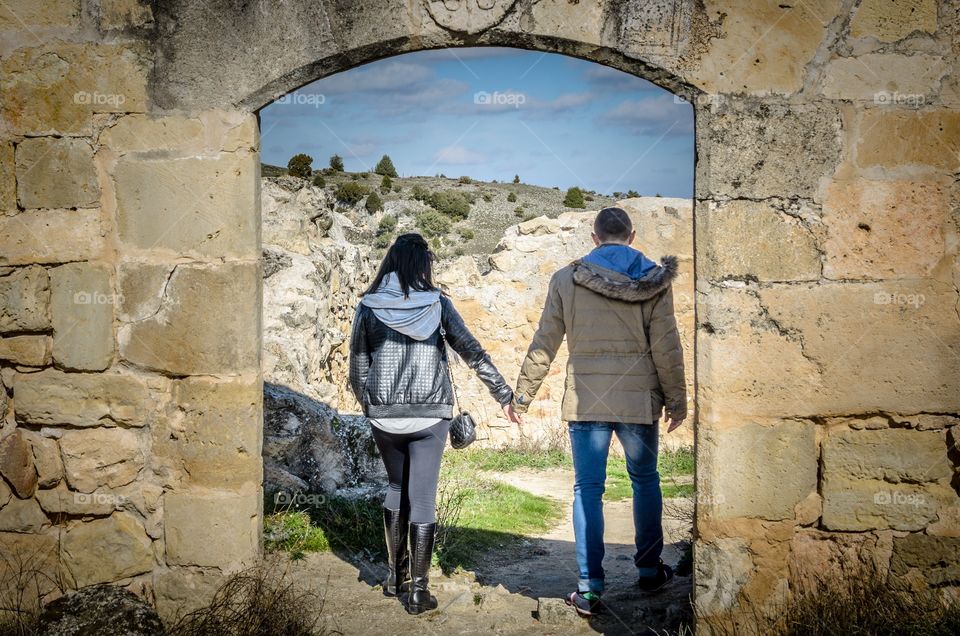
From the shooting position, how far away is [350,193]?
37.4 metres

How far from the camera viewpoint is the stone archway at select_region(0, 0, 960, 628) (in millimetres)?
3529

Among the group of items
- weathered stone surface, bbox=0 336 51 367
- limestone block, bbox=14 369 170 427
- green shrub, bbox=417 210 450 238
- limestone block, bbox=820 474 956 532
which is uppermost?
green shrub, bbox=417 210 450 238

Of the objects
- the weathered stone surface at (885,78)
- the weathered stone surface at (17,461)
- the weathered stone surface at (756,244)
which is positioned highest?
the weathered stone surface at (885,78)

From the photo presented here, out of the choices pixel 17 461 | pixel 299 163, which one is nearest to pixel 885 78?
pixel 17 461

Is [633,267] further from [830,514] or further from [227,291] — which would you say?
[227,291]

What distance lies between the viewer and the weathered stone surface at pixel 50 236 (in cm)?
384

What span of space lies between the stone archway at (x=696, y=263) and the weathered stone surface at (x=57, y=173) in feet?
0.03

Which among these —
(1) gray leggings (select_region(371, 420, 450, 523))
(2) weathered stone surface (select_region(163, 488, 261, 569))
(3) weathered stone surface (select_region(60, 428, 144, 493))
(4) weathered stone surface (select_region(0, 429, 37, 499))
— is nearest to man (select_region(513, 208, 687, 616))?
(1) gray leggings (select_region(371, 420, 450, 523))

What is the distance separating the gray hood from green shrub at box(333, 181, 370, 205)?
32.6 m

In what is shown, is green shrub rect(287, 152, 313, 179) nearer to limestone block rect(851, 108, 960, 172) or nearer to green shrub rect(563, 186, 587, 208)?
green shrub rect(563, 186, 587, 208)

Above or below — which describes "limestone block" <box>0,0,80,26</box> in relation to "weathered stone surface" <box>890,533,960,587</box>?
above

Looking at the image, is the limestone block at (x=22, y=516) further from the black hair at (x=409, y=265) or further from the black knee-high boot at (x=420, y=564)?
the black hair at (x=409, y=265)

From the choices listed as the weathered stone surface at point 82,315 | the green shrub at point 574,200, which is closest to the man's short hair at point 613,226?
the weathered stone surface at point 82,315

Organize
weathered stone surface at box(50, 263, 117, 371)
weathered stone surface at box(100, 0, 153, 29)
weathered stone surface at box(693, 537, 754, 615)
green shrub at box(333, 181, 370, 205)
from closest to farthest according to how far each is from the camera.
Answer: weathered stone surface at box(693, 537, 754, 615) → weathered stone surface at box(100, 0, 153, 29) → weathered stone surface at box(50, 263, 117, 371) → green shrub at box(333, 181, 370, 205)
